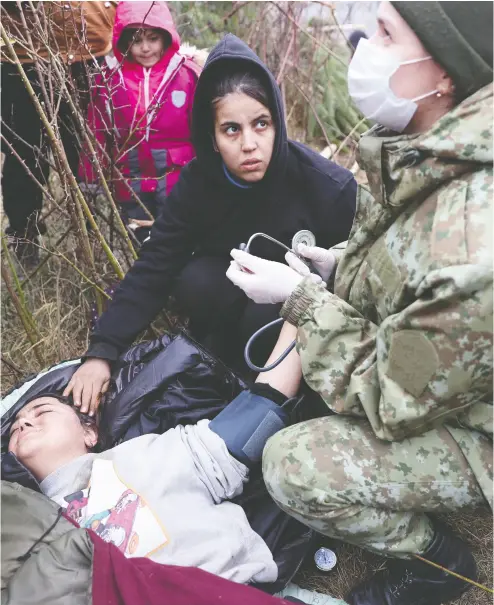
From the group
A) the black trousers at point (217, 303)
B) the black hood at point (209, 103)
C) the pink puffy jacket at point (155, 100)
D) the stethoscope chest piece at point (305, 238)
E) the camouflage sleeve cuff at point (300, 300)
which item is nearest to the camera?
the camouflage sleeve cuff at point (300, 300)

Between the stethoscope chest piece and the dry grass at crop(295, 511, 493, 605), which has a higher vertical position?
the stethoscope chest piece

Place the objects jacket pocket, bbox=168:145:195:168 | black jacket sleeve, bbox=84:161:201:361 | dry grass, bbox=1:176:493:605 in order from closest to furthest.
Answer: dry grass, bbox=1:176:493:605, black jacket sleeve, bbox=84:161:201:361, jacket pocket, bbox=168:145:195:168

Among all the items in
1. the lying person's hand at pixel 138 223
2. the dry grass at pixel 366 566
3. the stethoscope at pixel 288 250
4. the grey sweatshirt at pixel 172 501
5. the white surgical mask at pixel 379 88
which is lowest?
the dry grass at pixel 366 566

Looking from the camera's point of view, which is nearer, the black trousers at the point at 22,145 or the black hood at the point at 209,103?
the black hood at the point at 209,103

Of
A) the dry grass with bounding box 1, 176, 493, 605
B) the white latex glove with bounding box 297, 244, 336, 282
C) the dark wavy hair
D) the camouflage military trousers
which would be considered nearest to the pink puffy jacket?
A: the dry grass with bounding box 1, 176, 493, 605

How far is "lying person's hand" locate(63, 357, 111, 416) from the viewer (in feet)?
7.27

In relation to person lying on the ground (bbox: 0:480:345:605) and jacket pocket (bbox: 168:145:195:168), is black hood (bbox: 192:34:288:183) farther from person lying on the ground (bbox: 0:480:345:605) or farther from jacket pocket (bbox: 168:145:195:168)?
person lying on the ground (bbox: 0:480:345:605)

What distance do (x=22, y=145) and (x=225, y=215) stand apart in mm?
1254

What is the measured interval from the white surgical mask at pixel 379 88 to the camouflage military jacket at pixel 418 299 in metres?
0.08

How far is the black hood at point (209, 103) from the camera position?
2156mm

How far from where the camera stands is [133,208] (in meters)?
3.41

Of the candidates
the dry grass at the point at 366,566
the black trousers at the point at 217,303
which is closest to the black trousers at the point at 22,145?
the black trousers at the point at 217,303

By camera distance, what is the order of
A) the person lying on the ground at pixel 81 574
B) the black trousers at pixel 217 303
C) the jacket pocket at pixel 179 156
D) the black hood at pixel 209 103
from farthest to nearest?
the jacket pocket at pixel 179 156
the black trousers at pixel 217 303
the black hood at pixel 209 103
the person lying on the ground at pixel 81 574

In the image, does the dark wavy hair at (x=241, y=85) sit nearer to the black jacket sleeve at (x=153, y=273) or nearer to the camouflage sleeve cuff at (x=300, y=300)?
the black jacket sleeve at (x=153, y=273)
